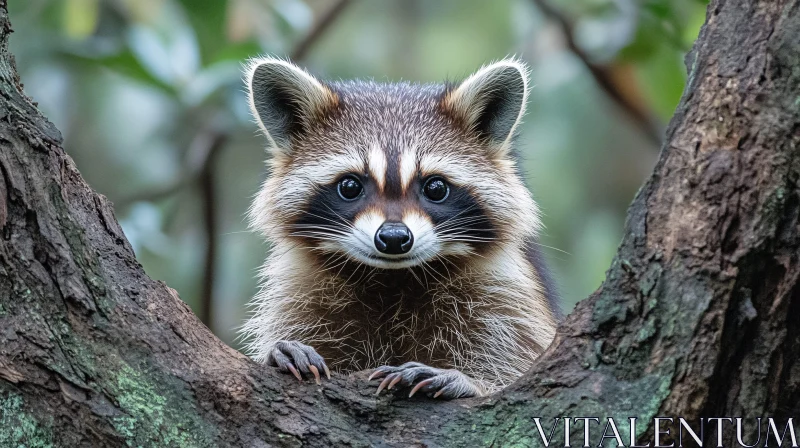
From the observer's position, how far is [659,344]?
10.4 feet

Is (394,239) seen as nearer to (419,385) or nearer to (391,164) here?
(391,164)

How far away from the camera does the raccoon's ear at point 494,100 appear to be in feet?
18.2

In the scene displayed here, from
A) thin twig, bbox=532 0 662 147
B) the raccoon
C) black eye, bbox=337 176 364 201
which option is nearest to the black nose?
the raccoon

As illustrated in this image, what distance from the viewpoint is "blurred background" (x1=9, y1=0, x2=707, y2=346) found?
7.30 metres

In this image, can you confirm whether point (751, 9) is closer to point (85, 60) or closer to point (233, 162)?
point (85, 60)

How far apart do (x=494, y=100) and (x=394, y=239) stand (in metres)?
1.38

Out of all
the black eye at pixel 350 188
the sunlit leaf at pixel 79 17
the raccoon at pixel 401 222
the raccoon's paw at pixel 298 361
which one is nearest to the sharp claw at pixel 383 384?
the raccoon's paw at pixel 298 361

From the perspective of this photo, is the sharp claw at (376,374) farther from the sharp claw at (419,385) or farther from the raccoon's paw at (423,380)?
the sharp claw at (419,385)

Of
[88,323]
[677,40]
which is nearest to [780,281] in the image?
[88,323]

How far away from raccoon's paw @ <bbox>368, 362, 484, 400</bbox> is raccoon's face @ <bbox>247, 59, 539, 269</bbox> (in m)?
1.13

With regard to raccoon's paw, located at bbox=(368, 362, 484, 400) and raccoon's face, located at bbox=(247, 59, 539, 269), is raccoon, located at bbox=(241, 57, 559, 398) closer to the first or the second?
raccoon's face, located at bbox=(247, 59, 539, 269)

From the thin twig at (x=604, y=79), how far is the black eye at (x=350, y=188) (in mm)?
3190

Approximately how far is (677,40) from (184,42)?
3898 millimetres

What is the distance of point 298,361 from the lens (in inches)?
145
